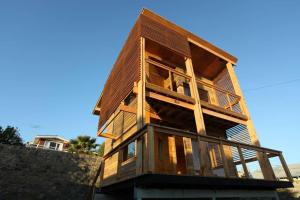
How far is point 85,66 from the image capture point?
17.8 metres

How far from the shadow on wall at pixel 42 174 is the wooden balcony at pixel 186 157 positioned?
1843mm

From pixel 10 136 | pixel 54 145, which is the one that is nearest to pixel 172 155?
pixel 10 136

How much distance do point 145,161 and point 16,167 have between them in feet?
22.6

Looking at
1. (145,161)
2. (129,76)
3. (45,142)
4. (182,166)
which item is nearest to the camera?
(145,161)

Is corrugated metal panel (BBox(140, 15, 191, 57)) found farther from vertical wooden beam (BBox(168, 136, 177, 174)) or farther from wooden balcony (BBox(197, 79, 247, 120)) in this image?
vertical wooden beam (BBox(168, 136, 177, 174))

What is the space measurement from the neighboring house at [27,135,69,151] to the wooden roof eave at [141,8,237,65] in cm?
2375

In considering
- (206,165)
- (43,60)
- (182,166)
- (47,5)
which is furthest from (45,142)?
(206,165)

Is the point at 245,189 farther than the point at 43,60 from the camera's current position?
No

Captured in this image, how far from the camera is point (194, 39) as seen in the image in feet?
31.4

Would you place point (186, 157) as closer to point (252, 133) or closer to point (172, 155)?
point (172, 155)

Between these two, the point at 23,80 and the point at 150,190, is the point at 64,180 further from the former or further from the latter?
the point at 23,80

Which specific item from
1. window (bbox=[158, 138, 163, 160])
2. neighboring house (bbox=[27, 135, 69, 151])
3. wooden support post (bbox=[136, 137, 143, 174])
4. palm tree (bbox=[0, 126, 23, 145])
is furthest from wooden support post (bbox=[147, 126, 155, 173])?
neighboring house (bbox=[27, 135, 69, 151])

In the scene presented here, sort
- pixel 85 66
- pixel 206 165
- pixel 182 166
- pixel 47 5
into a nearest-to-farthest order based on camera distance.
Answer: pixel 206 165 → pixel 182 166 → pixel 47 5 → pixel 85 66

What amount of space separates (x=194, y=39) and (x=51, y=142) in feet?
83.1
